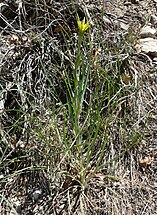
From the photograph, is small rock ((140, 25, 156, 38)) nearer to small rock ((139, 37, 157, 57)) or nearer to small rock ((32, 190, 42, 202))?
small rock ((139, 37, 157, 57))

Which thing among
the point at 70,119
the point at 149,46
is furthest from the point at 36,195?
the point at 149,46

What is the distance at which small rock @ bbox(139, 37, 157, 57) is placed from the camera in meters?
2.17

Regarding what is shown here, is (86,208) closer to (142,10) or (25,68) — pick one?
(25,68)

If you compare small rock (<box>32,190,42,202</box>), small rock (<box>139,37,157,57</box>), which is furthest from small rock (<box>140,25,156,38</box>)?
small rock (<box>32,190,42,202</box>)

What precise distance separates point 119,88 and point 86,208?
1.86ft

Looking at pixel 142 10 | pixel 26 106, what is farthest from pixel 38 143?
pixel 142 10

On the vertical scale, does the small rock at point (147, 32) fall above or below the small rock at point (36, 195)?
above

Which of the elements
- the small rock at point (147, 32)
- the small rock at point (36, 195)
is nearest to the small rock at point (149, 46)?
the small rock at point (147, 32)

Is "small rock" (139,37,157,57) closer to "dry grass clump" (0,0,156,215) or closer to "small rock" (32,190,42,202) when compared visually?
"dry grass clump" (0,0,156,215)

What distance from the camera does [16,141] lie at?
1.91m

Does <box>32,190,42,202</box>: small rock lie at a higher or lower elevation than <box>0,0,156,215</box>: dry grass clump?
lower

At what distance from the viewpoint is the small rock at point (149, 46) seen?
2.17 metres

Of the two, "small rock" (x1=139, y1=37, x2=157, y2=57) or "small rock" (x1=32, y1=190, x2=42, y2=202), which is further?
"small rock" (x1=139, y1=37, x2=157, y2=57)

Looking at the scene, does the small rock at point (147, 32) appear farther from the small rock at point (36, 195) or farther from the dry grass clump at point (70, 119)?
the small rock at point (36, 195)
